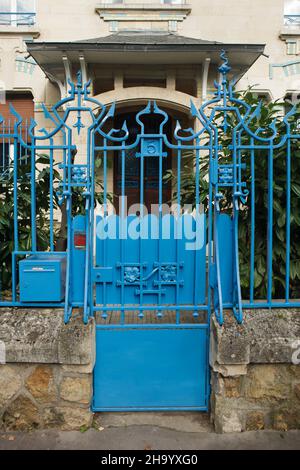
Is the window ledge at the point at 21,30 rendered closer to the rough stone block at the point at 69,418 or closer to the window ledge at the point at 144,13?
the window ledge at the point at 144,13

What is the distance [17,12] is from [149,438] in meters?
8.78

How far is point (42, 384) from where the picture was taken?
111 inches

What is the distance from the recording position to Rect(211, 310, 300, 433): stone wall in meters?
2.76

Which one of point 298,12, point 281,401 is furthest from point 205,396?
point 298,12

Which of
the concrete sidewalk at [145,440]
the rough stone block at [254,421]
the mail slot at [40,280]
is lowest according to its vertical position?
the concrete sidewalk at [145,440]

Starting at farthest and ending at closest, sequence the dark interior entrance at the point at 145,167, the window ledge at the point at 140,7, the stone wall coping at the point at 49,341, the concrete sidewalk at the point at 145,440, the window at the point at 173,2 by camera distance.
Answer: the dark interior entrance at the point at 145,167 → the window at the point at 173,2 → the window ledge at the point at 140,7 → the stone wall coping at the point at 49,341 → the concrete sidewalk at the point at 145,440

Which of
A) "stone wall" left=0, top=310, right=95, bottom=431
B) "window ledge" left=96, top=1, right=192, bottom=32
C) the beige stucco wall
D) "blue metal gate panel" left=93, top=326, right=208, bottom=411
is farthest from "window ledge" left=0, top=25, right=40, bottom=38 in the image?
"blue metal gate panel" left=93, top=326, right=208, bottom=411

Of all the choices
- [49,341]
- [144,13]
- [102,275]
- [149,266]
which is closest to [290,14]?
[144,13]

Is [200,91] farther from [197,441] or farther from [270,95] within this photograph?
[197,441]

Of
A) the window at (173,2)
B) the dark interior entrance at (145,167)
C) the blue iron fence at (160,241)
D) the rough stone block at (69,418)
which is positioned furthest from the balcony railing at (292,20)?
the rough stone block at (69,418)

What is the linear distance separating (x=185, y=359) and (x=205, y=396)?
13.5 inches

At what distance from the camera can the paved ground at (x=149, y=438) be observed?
2.65 m

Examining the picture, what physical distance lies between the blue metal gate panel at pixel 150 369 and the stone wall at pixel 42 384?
19cm

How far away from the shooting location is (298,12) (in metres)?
8.23
